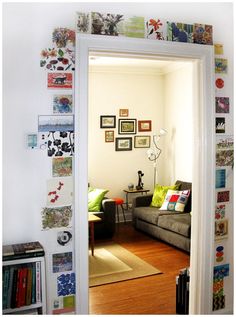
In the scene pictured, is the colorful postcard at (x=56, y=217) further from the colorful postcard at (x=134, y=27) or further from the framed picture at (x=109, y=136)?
the framed picture at (x=109, y=136)

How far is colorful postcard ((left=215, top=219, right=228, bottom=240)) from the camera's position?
277cm

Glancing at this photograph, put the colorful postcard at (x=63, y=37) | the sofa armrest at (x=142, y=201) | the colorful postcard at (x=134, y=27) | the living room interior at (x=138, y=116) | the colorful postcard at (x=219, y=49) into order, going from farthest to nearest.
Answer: the living room interior at (x=138, y=116), the sofa armrest at (x=142, y=201), the colorful postcard at (x=219, y=49), the colorful postcard at (x=134, y=27), the colorful postcard at (x=63, y=37)

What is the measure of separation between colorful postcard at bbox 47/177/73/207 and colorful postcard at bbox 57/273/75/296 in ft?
1.57

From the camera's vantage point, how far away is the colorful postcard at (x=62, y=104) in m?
2.23

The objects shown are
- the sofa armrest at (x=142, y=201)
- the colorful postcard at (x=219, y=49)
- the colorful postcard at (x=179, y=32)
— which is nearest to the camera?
the colorful postcard at (x=179, y=32)

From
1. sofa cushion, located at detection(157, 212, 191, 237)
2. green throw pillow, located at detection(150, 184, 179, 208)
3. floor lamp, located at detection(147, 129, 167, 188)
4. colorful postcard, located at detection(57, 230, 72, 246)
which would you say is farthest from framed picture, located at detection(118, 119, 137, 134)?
colorful postcard, located at detection(57, 230, 72, 246)

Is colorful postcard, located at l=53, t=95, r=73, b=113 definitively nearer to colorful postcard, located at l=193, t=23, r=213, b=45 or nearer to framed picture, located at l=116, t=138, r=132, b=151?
colorful postcard, located at l=193, t=23, r=213, b=45

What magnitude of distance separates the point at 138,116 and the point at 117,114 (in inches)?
16.4

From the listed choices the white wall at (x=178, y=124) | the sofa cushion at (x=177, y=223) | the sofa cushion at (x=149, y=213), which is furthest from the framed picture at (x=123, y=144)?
the sofa cushion at (x=177, y=223)

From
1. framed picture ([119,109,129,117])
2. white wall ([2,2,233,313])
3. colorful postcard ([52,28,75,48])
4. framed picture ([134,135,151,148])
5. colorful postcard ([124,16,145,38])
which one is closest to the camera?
white wall ([2,2,233,313])

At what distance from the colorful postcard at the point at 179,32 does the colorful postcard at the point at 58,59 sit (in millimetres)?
732

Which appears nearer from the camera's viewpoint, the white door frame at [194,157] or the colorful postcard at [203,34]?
the white door frame at [194,157]

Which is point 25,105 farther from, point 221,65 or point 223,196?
point 223,196

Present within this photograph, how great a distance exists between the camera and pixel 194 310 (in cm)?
280
